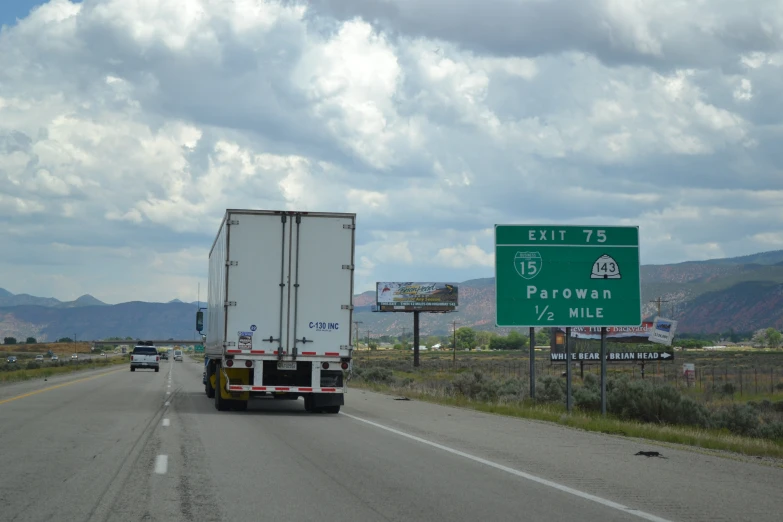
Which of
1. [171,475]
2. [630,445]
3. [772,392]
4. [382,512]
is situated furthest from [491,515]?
[772,392]

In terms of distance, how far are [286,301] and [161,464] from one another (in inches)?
363

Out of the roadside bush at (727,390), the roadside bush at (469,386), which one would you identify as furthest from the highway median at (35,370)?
the roadside bush at (727,390)

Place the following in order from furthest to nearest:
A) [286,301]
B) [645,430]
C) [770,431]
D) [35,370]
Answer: [35,370] < [770,431] < [286,301] < [645,430]

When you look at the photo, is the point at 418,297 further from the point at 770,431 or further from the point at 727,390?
the point at 770,431

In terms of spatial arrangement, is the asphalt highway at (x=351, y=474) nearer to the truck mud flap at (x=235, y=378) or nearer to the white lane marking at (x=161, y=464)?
the white lane marking at (x=161, y=464)

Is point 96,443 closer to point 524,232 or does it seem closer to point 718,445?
point 718,445

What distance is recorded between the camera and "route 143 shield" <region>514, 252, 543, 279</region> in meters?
24.8

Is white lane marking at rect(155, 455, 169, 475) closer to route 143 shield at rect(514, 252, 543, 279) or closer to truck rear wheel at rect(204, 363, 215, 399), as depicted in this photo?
truck rear wheel at rect(204, 363, 215, 399)

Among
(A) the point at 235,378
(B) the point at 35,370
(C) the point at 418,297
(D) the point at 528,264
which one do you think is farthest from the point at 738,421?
(C) the point at 418,297

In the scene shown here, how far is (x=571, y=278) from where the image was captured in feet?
81.0

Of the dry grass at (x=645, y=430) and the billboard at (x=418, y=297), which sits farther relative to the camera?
the billboard at (x=418, y=297)

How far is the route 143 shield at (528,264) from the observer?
24.8 meters

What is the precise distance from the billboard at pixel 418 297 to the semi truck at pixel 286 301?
72.8m

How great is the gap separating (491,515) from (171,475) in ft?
14.6
